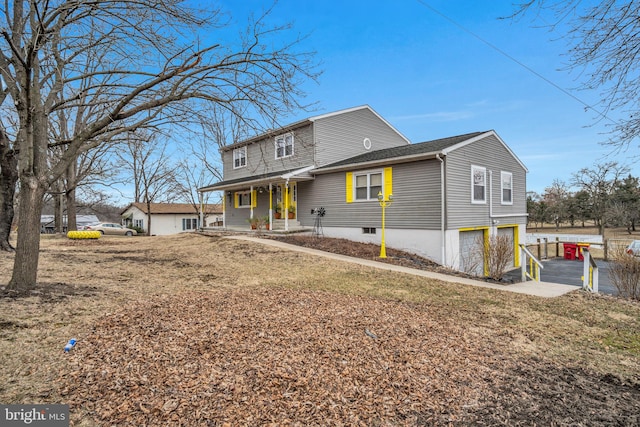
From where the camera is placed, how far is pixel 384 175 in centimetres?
1354

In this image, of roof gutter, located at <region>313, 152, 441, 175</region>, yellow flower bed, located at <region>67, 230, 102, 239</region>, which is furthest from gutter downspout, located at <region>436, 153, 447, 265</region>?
yellow flower bed, located at <region>67, 230, 102, 239</region>

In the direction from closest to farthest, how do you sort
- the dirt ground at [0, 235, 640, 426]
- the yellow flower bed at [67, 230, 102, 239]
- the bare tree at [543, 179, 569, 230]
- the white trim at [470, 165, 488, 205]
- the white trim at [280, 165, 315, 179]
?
1. the dirt ground at [0, 235, 640, 426]
2. the white trim at [470, 165, 488, 205]
3. the white trim at [280, 165, 315, 179]
4. the yellow flower bed at [67, 230, 102, 239]
5. the bare tree at [543, 179, 569, 230]

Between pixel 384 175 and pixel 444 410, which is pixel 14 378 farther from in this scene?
pixel 384 175

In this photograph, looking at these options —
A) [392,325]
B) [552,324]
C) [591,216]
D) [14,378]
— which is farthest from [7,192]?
[591,216]

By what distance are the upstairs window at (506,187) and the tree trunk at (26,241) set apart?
54.0ft

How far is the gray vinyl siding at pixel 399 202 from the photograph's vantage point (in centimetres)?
1219

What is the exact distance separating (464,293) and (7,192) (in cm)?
1276

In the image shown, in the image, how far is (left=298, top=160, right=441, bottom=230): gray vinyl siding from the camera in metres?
12.2

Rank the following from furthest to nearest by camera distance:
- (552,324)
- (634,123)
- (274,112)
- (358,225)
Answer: (358,225) → (274,112) → (552,324) → (634,123)

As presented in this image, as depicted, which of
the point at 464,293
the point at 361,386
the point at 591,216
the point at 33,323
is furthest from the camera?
the point at 591,216

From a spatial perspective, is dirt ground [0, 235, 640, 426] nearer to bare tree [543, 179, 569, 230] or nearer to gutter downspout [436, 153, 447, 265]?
gutter downspout [436, 153, 447, 265]

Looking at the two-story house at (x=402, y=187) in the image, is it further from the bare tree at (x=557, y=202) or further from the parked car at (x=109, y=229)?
the bare tree at (x=557, y=202)

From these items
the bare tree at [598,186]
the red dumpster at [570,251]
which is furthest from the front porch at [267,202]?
the bare tree at [598,186]

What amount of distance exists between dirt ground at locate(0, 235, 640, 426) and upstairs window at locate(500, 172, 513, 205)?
386 inches
